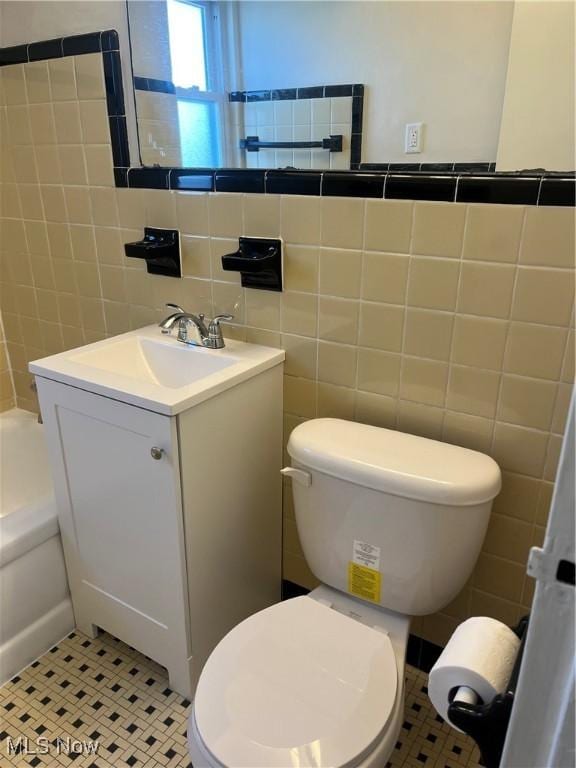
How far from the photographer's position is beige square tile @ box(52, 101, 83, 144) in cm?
166

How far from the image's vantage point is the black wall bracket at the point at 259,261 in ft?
4.56

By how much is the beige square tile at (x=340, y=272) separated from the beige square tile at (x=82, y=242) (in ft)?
2.72

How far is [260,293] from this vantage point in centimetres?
147

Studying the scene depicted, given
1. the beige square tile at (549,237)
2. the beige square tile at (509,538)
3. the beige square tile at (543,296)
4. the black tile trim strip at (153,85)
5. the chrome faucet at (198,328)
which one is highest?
the black tile trim strip at (153,85)

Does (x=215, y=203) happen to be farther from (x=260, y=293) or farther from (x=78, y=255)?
(x=78, y=255)

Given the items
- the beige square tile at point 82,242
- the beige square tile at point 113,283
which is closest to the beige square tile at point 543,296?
the beige square tile at point 113,283

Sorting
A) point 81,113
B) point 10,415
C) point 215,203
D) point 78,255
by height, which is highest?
point 81,113

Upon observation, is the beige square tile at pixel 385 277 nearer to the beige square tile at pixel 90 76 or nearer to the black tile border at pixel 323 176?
the black tile border at pixel 323 176

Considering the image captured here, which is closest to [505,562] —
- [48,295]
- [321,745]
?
[321,745]

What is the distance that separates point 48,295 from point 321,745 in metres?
1.65

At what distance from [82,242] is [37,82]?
48 centimetres

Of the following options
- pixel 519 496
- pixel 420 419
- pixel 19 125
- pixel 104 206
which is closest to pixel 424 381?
pixel 420 419

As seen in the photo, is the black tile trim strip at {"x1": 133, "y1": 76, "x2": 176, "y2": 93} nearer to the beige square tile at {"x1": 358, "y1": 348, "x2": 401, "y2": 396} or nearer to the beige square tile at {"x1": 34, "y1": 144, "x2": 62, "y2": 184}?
the beige square tile at {"x1": 34, "y1": 144, "x2": 62, "y2": 184}

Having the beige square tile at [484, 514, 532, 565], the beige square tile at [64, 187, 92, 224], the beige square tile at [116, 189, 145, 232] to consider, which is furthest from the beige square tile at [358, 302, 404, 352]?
the beige square tile at [64, 187, 92, 224]
